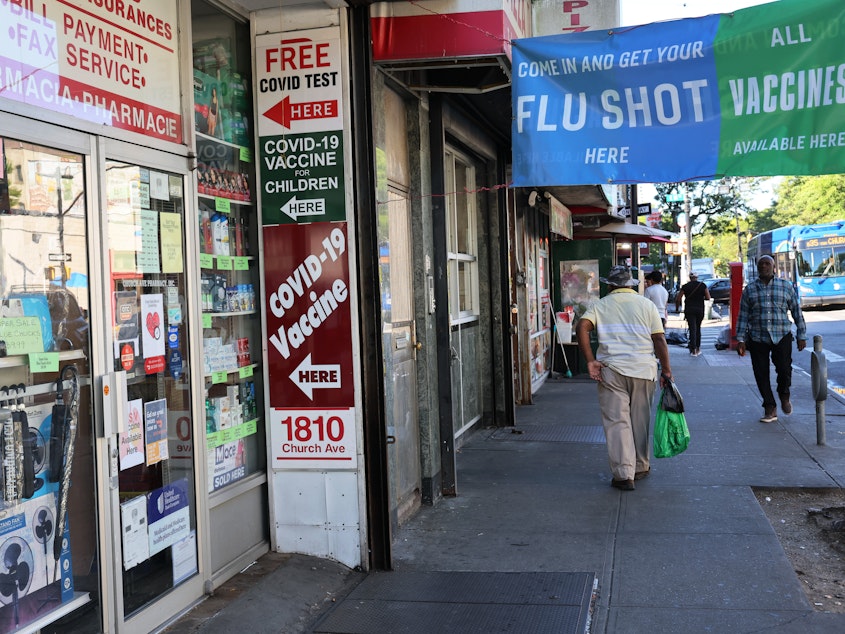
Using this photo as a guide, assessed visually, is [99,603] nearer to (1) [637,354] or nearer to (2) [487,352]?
(1) [637,354]

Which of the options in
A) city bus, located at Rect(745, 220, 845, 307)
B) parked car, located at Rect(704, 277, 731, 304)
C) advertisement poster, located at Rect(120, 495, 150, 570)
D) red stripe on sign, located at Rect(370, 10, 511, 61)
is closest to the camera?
advertisement poster, located at Rect(120, 495, 150, 570)

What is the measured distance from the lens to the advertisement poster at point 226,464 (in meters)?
4.80

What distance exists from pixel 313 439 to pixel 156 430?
44.7 inches

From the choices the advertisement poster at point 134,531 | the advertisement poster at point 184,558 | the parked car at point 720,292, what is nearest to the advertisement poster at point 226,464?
the advertisement poster at point 184,558

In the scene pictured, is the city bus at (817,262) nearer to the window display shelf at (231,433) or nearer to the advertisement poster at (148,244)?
the window display shelf at (231,433)

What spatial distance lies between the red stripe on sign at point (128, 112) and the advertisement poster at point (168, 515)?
5.79ft

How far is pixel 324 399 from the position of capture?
16.8 ft

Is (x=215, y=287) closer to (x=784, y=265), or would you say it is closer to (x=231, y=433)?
(x=231, y=433)

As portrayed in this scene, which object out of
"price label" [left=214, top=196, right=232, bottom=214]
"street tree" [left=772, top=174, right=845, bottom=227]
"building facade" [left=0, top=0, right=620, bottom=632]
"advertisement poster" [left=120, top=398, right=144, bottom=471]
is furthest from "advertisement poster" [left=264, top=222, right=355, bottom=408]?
"street tree" [left=772, top=174, right=845, bottom=227]

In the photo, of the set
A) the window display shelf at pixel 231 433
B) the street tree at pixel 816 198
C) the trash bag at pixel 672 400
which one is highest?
the street tree at pixel 816 198

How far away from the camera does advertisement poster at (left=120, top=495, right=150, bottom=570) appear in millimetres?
3928

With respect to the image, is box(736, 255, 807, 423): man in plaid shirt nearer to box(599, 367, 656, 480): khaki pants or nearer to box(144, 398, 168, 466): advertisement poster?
box(599, 367, 656, 480): khaki pants

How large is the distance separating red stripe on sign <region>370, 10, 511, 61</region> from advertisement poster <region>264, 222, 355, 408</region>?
128 cm

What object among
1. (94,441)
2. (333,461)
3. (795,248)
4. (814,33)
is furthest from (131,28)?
(795,248)
